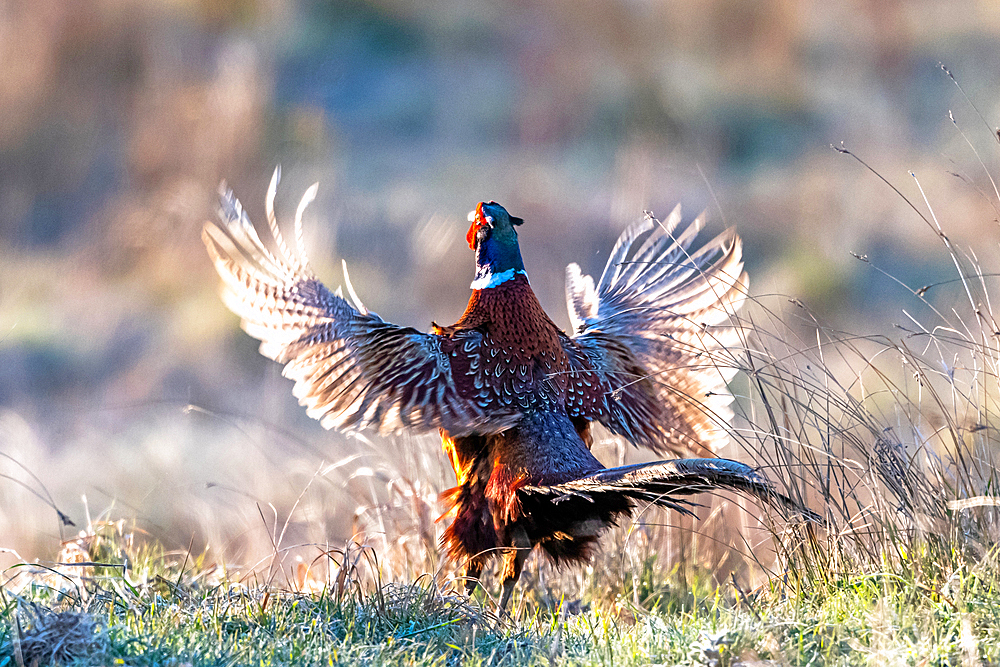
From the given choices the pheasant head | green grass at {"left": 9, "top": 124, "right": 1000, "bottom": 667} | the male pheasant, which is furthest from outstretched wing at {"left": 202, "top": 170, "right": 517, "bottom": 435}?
green grass at {"left": 9, "top": 124, "right": 1000, "bottom": 667}

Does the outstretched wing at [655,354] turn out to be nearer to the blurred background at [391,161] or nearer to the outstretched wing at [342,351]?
the outstretched wing at [342,351]

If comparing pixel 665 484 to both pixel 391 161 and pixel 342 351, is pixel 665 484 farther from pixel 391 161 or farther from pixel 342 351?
pixel 391 161

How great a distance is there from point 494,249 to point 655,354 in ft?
3.06

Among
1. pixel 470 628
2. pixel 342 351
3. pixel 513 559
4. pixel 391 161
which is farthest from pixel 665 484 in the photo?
pixel 391 161

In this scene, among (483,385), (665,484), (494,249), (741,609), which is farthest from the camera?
(494,249)

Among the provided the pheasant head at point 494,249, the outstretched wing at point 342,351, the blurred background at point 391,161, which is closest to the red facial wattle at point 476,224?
the pheasant head at point 494,249

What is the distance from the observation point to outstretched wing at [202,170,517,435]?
3830mm

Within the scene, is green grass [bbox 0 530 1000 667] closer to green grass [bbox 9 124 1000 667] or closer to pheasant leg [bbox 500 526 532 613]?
green grass [bbox 9 124 1000 667]

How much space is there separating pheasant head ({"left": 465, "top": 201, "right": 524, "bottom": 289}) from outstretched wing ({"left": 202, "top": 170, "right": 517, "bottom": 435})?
339 millimetres

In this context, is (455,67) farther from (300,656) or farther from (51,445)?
(300,656)

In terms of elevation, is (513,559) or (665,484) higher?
(665,484)

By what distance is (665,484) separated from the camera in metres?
3.10

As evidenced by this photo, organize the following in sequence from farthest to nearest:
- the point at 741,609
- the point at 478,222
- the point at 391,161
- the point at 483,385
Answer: the point at 391,161
the point at 478,222
the point at 483,385
the point at 741,609

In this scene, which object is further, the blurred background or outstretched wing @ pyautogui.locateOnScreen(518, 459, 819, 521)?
the blurred background
